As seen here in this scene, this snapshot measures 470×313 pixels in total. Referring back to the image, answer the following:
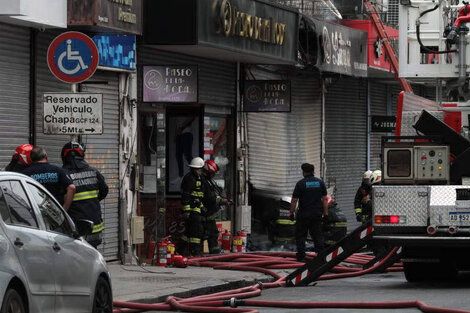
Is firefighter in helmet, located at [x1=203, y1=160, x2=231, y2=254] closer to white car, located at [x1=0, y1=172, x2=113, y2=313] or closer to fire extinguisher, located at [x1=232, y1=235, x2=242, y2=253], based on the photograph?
fire extinguisher, located at [x1=232, y1=235, x2=242, y2=253]

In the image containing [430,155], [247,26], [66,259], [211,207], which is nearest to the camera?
[66,259]

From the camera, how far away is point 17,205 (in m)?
9.28

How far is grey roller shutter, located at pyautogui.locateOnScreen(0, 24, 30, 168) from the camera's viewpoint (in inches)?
650

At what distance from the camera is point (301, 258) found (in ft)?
66.4

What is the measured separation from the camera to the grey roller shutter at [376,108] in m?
32.6

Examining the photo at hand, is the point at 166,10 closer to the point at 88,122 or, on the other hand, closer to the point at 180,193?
the point at 180,193

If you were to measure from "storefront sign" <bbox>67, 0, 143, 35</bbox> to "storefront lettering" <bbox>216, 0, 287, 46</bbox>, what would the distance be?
2696 millimetres

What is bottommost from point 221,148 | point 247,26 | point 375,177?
point 375,177

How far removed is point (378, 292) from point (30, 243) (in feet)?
23.9

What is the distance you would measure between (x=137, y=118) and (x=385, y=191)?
5.59 meters

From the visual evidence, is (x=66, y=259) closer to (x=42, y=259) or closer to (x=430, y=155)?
(x=42, y=259)

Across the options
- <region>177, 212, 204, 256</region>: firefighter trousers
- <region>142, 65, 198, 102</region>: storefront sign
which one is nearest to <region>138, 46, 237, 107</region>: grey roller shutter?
<region>142, 65, 198, 102</region>: storefront sign

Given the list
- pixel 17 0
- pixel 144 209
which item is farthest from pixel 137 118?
pixel 17 0

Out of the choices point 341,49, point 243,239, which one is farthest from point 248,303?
point 341,49
